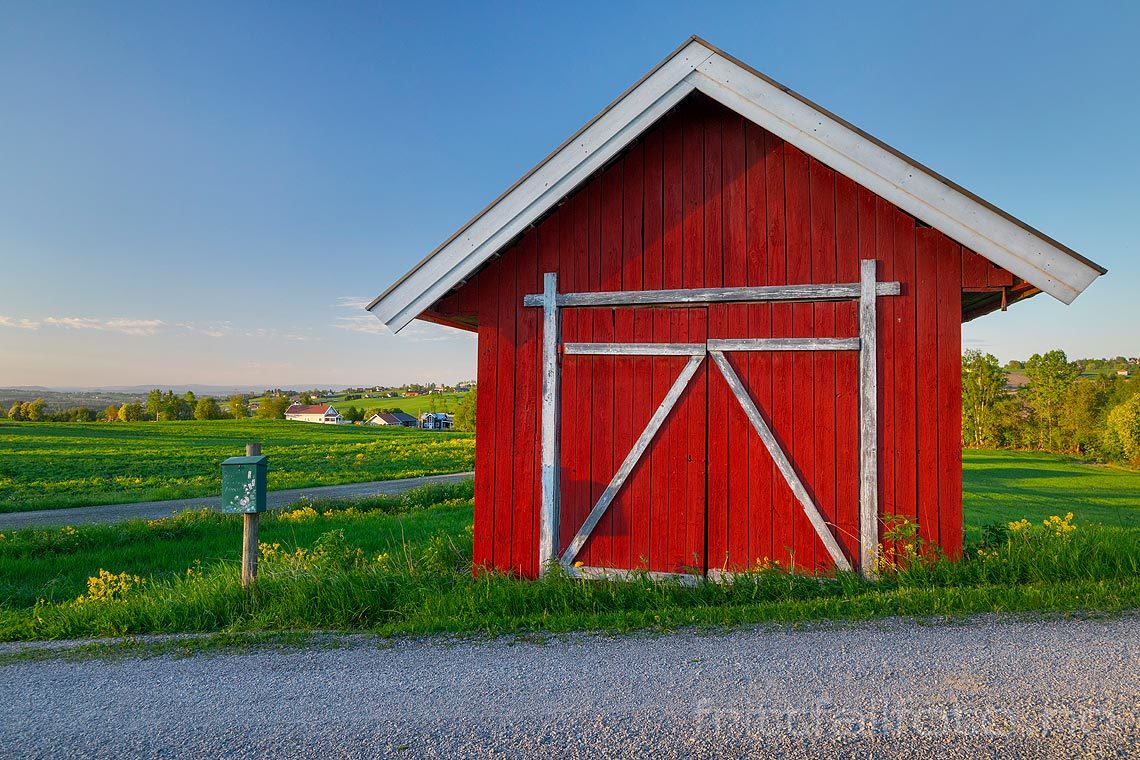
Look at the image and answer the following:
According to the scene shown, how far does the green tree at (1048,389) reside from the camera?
151 feet

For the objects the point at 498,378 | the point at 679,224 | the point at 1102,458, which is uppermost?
the point at 679,224

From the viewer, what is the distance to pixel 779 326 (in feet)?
21.3

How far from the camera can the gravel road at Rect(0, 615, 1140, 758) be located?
10.4ft

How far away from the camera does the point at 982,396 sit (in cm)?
5022

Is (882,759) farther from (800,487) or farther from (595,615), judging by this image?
(800,487)

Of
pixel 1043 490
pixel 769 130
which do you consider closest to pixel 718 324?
pixel 769 130

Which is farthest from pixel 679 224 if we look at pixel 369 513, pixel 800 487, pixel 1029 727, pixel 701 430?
pixel 369 513

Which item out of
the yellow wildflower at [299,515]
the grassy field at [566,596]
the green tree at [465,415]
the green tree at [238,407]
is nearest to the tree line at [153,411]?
the green tree at [238,407]

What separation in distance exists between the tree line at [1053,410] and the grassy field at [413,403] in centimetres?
6980

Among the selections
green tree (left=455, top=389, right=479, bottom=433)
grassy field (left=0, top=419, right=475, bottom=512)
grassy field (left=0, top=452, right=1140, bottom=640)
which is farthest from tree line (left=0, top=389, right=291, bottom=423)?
grassy field (left=0, top=452, right=1140, bottom=640)

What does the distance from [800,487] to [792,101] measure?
146 inches

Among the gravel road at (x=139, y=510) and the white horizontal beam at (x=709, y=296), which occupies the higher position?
the white horizontal beam at (x=709, y=296)

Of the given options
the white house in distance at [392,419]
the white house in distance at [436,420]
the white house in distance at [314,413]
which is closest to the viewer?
the white house in distance at [392,419]

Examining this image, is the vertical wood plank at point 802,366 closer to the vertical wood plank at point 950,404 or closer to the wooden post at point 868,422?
the wooden post at point 868,422
